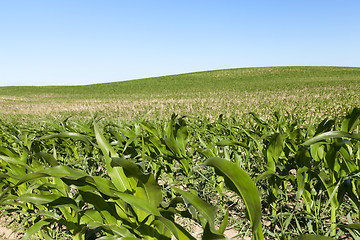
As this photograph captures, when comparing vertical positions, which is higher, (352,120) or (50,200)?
(352,120)

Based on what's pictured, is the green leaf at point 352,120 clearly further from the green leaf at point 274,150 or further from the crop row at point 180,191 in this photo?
the green leaf at point 274,150

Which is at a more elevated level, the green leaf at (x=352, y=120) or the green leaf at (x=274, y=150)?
the green leaf at (x=352, y=120)

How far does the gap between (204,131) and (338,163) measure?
153cm

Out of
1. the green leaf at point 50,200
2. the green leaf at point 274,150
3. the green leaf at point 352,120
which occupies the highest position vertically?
the green leaf at point 352,120

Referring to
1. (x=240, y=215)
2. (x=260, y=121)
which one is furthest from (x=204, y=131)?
(x=240, y=215)

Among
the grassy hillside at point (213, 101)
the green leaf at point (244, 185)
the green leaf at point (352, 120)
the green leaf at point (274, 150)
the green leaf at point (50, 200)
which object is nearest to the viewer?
the green leaf at point (244, 185)

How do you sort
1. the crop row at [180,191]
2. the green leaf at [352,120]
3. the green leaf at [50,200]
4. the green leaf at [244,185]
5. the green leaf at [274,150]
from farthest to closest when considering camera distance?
the green leaf at [274,150]
the green leaf at [352,120]
the green leaf at [50,200]
the crop row at [180,191]
the green leaf at [244,185]

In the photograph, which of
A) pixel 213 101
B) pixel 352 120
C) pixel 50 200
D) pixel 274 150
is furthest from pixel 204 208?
pixel 213 101

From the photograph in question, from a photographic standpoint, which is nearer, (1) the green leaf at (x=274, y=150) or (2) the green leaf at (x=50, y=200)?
(2) the green leaf at (x=50, y=200)

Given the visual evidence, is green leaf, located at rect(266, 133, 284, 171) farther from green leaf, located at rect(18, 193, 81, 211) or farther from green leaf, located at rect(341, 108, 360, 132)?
green leaf, located at rect(18, 193, 81, 211)

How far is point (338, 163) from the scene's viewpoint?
1.91 metres

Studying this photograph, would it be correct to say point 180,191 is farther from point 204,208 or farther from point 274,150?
point 274,150

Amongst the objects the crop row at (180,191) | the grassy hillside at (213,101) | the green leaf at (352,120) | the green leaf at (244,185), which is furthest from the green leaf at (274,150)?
the grassy hillside at (213,101)

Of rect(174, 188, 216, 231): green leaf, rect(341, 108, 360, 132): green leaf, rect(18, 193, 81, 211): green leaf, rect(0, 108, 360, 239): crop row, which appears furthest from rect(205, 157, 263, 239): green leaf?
rect(341, 108, 360, 132): green leaf
